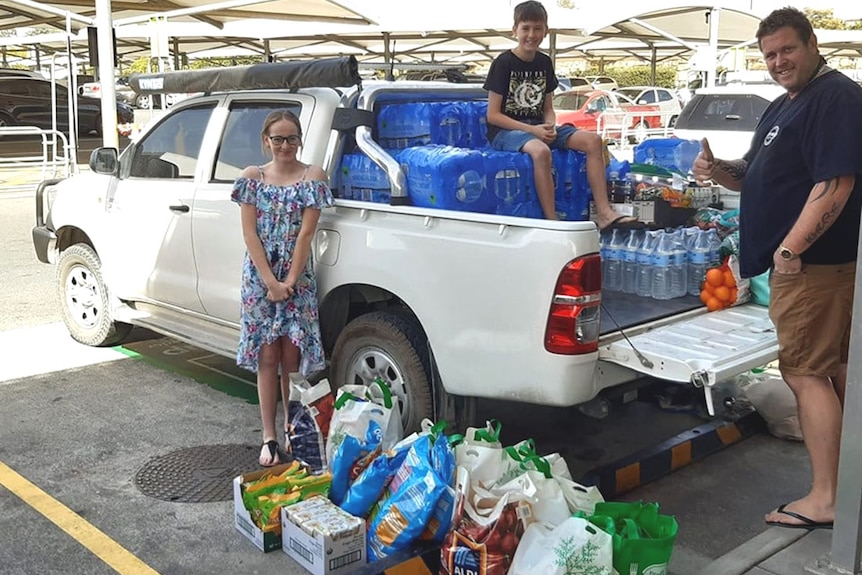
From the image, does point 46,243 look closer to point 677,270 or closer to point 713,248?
point 677,270

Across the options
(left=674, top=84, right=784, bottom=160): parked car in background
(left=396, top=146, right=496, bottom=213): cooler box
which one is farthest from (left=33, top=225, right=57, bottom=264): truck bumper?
(left=674, top=84, right=784, bottom=160): parked car in background

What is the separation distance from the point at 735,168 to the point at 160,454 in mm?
3276

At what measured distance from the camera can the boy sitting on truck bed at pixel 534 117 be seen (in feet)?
16.5

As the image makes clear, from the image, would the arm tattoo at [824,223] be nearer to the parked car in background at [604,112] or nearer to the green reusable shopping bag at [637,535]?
the green reusable shopping bag at [637,535]

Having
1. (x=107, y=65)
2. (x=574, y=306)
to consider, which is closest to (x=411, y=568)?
(x=574, y=306)

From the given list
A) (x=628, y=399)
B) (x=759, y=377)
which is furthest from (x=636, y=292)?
(x=759, y=377)

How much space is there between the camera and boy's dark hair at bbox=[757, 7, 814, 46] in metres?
3.68

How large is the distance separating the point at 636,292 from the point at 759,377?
1.30m

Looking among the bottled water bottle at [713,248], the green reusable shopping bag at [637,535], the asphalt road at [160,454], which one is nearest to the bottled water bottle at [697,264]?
the bottled water bottle at [713,248]

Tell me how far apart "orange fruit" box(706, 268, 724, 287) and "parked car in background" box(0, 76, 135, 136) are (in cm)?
2347

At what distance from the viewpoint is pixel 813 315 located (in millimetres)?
3730

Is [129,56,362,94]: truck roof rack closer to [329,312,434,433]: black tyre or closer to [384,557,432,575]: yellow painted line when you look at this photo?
[329,312,434,433]: black tyre

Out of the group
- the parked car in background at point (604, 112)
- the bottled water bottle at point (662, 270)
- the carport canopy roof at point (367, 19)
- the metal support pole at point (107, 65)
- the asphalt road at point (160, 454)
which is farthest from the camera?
the parked car in background at point (604, 112)

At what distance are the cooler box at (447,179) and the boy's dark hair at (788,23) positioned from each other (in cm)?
150
